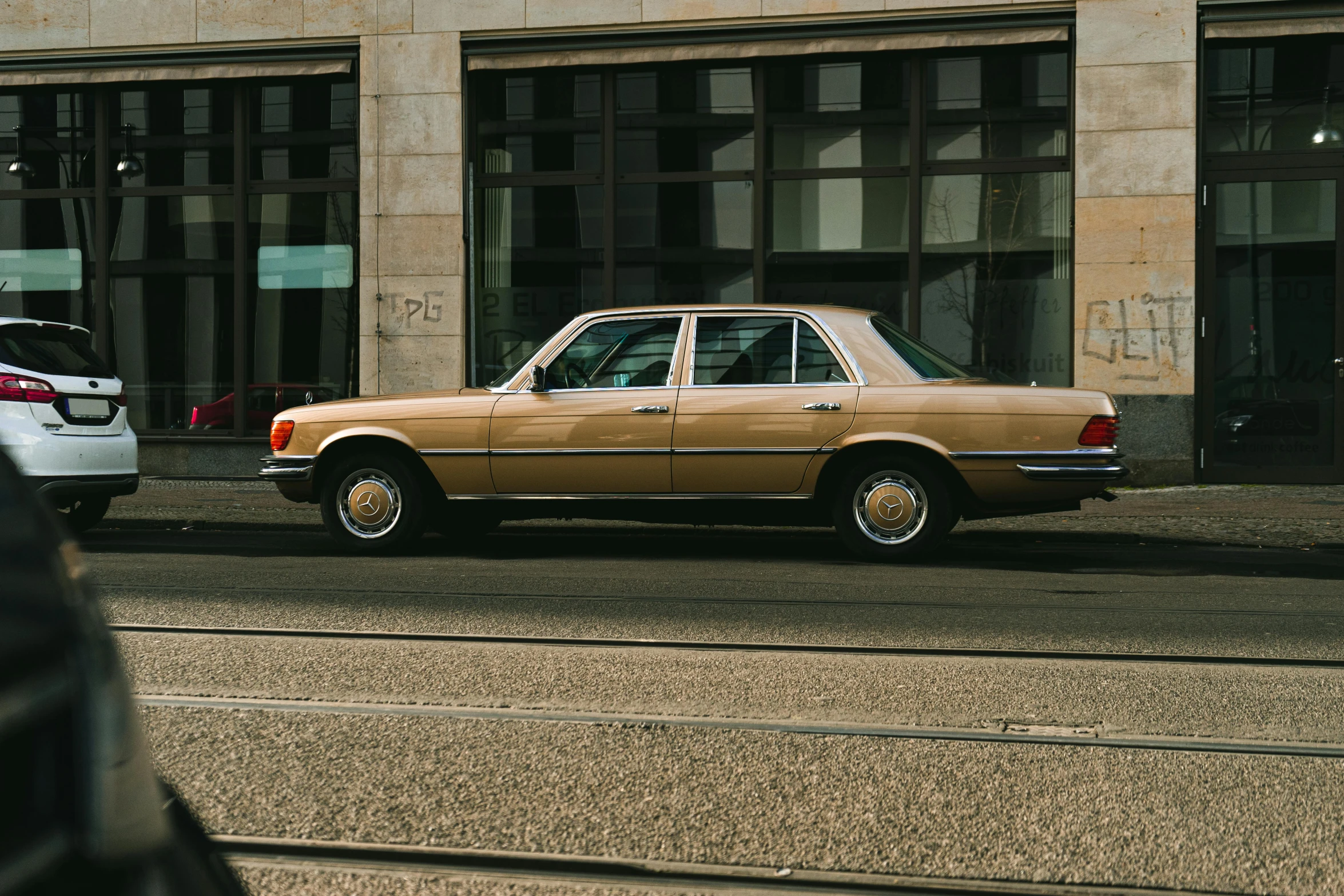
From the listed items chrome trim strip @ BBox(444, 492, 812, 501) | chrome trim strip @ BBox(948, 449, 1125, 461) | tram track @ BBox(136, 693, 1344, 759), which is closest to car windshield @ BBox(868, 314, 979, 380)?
chrome trim strip @ BBox(948, 449, 1125, 461)

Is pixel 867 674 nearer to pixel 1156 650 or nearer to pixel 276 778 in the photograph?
pixel 1156 650

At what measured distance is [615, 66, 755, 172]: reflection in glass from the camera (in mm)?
14039

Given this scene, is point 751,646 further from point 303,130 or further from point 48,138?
point 48,138

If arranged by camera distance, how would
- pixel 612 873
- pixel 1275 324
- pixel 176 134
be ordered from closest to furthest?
pixel 612 873 → pixel 1275 324 → pixel 176 134

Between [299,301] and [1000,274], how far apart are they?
25.4 ft

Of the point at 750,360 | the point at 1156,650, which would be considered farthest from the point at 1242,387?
the point at 1156,650

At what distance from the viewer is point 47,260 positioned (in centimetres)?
1541

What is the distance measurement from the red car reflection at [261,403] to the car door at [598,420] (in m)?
7.04

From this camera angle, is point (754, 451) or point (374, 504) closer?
point (754, 451)

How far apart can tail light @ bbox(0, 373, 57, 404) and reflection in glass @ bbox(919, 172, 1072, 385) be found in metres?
8.36

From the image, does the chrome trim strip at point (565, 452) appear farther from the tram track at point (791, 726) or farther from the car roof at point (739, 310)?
the tram track at point (791, 726)

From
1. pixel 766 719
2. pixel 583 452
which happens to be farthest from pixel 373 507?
pixel 766 719

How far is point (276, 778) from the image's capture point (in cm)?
342

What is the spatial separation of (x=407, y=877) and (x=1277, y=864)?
185 cm
